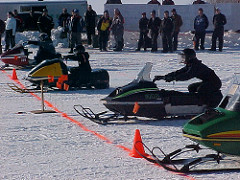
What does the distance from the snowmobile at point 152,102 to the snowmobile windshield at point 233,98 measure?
2651mm

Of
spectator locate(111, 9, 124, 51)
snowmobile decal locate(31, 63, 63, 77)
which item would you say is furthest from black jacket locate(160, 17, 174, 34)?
snowmobile decal locate(31, 63, 63, 77)

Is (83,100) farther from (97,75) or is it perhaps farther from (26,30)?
(26,30)

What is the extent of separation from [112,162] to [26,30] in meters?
25.2

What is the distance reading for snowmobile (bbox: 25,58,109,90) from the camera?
13133 mm

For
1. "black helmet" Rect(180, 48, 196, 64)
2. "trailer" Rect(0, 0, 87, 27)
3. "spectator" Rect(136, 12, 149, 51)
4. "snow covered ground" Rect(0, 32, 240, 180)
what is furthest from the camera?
"trailer" Rect(0, 0, 87, 27)

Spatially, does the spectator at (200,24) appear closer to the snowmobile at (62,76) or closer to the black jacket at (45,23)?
the black jacket at (45,23)

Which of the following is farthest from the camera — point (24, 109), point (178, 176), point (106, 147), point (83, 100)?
point (83, 100)

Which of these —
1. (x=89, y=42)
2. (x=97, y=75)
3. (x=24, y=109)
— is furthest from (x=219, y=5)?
(x=24, y=109)

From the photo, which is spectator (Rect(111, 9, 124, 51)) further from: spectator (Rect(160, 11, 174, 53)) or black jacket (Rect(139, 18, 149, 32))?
spectator (Rect(160, 11, 174, 53))

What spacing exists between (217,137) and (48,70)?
7335 mm

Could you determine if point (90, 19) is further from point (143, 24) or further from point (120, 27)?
point (143, 24)

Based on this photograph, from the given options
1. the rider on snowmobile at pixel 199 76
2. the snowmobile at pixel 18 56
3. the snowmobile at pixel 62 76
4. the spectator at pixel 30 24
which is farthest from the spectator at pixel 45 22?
the rider on snowmobile at pixel 199 76

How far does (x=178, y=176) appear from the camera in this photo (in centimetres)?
630

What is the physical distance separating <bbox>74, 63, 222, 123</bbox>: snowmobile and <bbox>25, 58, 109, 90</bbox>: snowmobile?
335 cm
